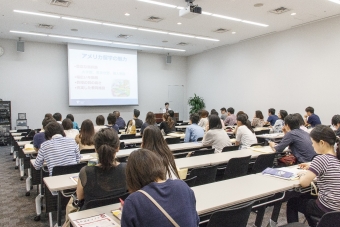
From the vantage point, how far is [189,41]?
11.5 metres

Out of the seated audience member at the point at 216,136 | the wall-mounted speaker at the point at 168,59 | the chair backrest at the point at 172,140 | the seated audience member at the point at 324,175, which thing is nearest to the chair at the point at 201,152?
the seated audience member at the point at 216,136

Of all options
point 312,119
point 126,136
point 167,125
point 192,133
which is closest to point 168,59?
point 167,125

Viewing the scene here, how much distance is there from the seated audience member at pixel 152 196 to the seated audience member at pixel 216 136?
11.1 feet

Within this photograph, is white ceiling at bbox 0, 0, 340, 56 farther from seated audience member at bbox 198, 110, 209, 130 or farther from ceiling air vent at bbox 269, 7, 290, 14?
seated audience member at bbox 198, 110, 209, 130

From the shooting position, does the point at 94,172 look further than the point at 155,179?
Yes

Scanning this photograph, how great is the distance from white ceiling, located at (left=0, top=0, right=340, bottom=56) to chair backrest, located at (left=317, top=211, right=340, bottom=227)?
628 cm

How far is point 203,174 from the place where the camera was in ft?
10.0

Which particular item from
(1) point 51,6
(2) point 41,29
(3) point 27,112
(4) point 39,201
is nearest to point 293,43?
(1) point 51,6

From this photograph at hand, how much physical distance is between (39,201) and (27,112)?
834 cm

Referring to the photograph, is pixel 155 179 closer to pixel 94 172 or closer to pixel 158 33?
pixel 94 172

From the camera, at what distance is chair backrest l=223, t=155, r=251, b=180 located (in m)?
3.39

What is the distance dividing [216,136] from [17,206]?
3301 millimetres

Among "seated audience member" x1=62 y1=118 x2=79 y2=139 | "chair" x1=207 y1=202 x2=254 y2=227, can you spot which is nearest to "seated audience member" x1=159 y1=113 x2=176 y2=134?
"seated audience member" x1=62 y1=118 x2=79 y2=139

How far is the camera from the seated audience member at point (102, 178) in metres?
2.15
